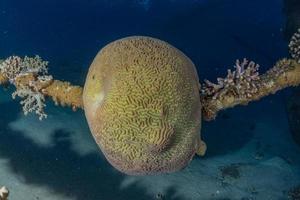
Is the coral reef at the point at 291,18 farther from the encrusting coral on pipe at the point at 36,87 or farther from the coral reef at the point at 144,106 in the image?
the encrusting coral on pipe at the point at 36,87

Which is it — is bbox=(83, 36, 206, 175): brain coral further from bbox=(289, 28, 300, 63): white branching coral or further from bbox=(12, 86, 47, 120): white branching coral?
bbox=(289, 28, 300, 63): white branching coral

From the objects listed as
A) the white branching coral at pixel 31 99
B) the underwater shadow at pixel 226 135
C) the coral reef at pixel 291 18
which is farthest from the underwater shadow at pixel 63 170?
the coral reef at pixel 291 18

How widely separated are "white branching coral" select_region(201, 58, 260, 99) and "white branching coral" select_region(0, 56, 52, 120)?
7.61 ft

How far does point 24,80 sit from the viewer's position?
5270 mm

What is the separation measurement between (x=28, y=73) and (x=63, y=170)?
3844 mm

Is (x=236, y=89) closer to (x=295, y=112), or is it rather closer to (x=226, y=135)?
(x=295, y=112)

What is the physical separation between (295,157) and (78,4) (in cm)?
3344

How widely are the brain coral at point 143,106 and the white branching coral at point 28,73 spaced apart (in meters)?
1.06

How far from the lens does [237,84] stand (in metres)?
5.08

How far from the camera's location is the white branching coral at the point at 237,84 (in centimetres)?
502

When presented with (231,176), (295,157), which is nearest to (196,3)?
(295,157)

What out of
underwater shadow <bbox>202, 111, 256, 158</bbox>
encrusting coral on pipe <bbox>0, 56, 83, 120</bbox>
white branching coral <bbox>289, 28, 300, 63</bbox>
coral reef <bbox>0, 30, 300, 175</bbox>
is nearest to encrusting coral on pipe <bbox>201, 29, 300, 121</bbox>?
coral reef <bbox>0, 30, 300, 175</bbox>

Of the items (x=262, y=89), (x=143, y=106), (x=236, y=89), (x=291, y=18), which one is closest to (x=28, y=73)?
(x=143, y=106)

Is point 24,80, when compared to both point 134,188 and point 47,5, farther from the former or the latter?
point 47,5
